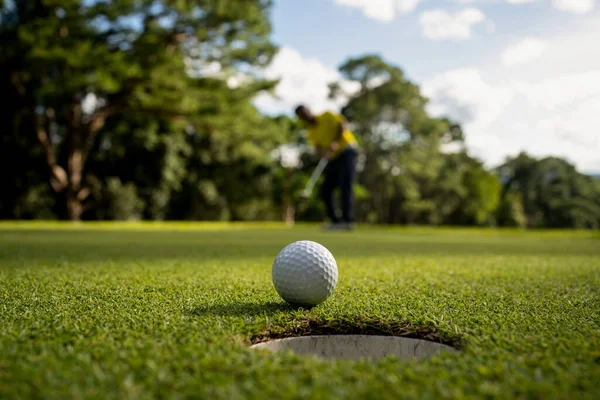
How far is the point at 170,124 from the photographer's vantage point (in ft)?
68.9

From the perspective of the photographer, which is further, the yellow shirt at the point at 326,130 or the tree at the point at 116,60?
the tree at the point at 116,60

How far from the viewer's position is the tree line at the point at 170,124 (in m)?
15.7

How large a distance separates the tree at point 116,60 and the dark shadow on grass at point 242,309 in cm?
1427

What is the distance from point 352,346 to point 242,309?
0.45 m

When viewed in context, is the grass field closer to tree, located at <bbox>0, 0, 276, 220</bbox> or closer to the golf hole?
the golf hole

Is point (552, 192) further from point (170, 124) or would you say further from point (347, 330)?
point (347, 330)

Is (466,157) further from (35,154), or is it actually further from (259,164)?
(35,154)

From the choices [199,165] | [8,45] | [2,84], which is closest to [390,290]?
[8,45]

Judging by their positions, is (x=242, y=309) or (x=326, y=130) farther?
(x=326, y=130)

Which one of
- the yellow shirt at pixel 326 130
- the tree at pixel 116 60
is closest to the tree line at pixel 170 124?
the tree at pixel 116 60

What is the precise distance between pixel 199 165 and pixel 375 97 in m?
13.6

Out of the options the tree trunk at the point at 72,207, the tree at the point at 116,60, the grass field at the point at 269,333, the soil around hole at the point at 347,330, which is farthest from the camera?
the tree trunk at the point at 72,207

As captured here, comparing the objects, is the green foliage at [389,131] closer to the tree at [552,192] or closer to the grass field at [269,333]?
the tree at [552,192]

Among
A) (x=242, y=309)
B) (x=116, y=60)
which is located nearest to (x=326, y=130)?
(x=242, y=309)
